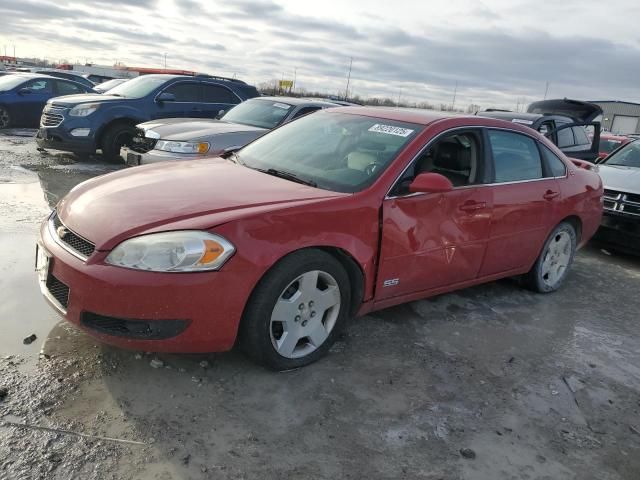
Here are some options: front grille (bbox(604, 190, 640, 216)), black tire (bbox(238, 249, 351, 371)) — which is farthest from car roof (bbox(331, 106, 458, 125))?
front grille (bbox(604, 190, 640, 216))

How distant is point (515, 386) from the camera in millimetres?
3422

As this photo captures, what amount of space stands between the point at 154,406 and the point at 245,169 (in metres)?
1.78

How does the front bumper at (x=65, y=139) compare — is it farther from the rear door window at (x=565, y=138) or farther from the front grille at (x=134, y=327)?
the rear door window at (x=565, y=138)

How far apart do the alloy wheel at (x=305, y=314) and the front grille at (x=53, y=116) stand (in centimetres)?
793

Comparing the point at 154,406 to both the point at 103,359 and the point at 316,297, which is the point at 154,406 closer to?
the point at 103,359

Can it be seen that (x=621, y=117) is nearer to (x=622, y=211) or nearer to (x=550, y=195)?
(x=622, y=211)

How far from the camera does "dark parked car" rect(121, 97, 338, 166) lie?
7.22 meters

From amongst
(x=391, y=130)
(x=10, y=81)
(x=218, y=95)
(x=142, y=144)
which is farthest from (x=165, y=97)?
(x=391, y=130)

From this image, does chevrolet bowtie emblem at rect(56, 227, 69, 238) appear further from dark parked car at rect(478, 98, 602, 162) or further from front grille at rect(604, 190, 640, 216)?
dark parked car at rect(478, 98, 602, 162)

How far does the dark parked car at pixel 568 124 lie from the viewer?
30.4 ft

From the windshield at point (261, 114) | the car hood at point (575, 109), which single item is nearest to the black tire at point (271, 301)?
the windshield at point (261, 114)

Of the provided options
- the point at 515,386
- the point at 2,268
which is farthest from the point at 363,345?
the point at 2,268

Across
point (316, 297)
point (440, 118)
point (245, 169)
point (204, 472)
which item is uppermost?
point (440, 118)

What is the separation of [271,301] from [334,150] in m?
1.42
